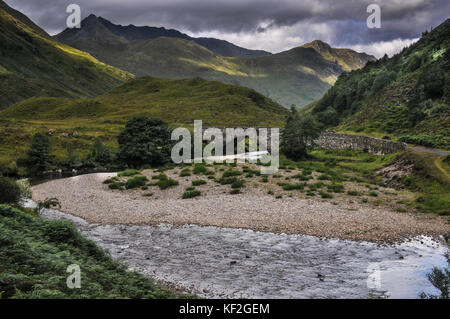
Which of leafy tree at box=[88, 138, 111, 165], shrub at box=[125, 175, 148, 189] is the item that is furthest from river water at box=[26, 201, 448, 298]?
leafy tree at box=[88, 138, 111, 165]

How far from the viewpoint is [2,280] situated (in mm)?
10750

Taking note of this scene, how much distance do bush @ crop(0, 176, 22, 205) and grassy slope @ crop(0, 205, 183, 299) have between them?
33.6 feet

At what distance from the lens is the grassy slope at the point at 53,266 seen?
11.0 metres

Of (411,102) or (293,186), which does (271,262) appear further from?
(411,102)

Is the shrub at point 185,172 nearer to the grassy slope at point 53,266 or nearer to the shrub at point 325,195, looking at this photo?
the shrub at point 325,195

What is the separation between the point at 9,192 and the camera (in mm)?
29031

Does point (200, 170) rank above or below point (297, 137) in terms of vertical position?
below

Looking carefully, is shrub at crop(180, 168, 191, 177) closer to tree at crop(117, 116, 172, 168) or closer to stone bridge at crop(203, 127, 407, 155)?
tree at crop(117, 116, 172, 168)

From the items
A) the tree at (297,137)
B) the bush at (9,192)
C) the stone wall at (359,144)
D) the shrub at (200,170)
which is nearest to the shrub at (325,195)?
the shrub at (200,170)

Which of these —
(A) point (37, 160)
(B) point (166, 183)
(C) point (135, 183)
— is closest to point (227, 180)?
(B) point (166, 183)

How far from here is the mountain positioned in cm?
6377

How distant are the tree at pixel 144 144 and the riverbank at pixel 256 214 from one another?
24.0 m

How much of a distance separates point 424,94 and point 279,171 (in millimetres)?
56949

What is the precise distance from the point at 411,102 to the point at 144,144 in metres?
69.2
